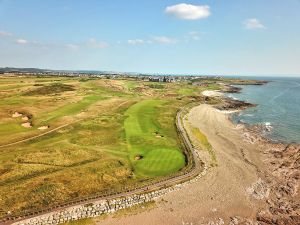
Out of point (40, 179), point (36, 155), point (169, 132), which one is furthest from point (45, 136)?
point (169, 132)

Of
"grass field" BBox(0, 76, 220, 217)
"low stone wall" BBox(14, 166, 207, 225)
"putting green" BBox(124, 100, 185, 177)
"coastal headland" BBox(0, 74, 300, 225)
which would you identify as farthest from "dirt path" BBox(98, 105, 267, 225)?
"putting green" BBox(124, 100, 185, 177)

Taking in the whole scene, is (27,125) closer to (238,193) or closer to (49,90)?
(238,193)

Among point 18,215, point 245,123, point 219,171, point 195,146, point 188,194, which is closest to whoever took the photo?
point 18,215

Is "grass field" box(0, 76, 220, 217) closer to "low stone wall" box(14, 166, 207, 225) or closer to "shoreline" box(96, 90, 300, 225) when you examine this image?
"low stone wall" box(14, 166, 207, 225)

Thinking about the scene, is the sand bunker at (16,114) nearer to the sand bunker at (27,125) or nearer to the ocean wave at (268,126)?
the sand bunker at (27,125)

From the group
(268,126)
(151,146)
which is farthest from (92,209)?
(268,126)

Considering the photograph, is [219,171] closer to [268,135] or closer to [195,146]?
[195,146]
